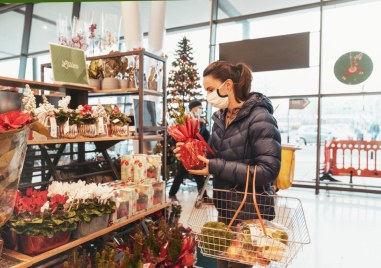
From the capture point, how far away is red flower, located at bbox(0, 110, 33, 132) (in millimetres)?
917

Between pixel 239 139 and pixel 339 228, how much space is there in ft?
9.85

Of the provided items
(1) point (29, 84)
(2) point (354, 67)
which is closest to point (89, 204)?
(1) point (29, 84)

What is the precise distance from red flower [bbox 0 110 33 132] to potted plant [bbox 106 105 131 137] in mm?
1667

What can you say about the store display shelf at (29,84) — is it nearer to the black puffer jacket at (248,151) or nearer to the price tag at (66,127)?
the price tag at (66,127)

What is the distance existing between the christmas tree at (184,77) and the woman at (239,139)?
4.68 meters

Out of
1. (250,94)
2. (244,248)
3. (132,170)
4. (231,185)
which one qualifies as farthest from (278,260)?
(132,170)

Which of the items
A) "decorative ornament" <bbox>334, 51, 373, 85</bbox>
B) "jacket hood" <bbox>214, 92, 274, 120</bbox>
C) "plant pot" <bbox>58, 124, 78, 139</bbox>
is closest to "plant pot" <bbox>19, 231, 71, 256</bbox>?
"plant pot" <bbox>58, 124, 78, 139</bbox>

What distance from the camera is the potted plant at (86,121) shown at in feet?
7.55

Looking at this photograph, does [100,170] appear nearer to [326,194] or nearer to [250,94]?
[250,94]

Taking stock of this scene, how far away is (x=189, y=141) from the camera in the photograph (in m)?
1.46

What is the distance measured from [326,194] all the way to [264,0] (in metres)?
3.85

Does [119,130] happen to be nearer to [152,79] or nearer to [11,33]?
[152,79]

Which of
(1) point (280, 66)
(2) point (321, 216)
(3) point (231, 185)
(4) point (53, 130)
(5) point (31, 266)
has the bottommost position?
(2) point (321, 216)

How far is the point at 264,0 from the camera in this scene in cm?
622
